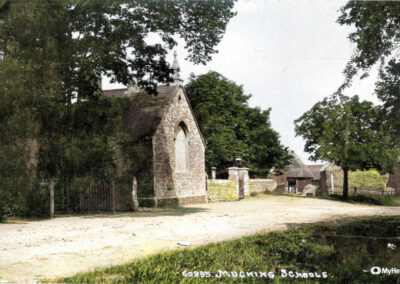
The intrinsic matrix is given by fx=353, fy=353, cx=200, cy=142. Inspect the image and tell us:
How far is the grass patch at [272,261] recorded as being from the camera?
4207 millimetres

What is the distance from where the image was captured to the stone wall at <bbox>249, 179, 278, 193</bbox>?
3331cm

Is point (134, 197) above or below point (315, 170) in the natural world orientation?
below

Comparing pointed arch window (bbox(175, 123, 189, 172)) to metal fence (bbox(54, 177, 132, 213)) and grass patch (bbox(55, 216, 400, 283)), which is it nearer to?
metal fence (bbox(54, 177, 132, 213))

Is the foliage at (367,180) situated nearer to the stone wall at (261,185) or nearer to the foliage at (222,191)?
the stone wall at (261,185)

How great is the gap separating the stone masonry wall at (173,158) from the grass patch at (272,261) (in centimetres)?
1432

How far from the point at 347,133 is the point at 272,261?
6.13 metres

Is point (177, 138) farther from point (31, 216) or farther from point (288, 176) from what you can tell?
point (288, 176)

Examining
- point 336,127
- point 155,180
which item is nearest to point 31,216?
point 155,180

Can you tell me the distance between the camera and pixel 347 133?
9969mm

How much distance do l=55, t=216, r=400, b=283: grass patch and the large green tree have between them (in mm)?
3273

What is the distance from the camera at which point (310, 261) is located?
16.4 ft

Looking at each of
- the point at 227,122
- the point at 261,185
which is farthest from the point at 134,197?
Answer: the point at 261,185

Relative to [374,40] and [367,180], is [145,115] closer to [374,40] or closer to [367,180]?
[374,40]
